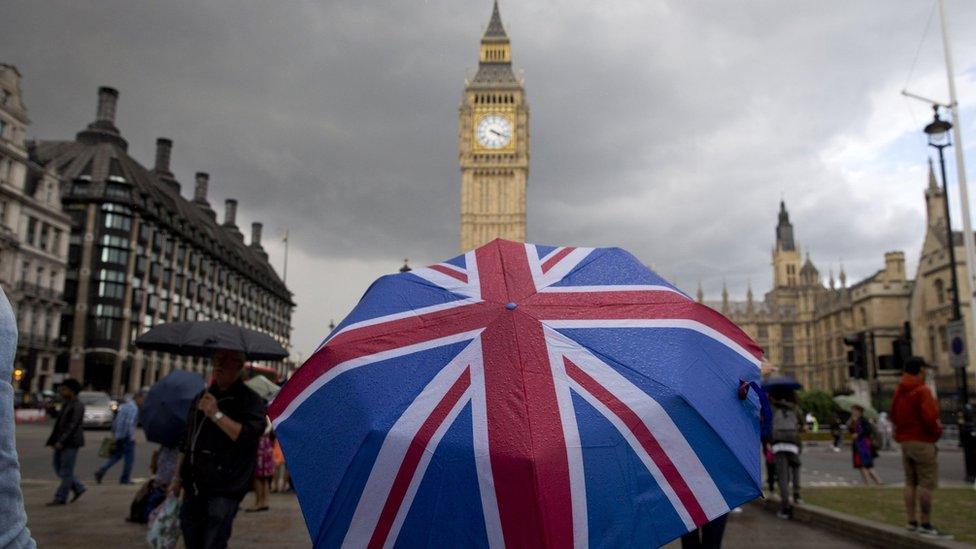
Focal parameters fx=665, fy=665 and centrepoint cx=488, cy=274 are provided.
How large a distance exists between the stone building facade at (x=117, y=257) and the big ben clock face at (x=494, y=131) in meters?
36.0

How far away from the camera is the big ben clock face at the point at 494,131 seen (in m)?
86.9

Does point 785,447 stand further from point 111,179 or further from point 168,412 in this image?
point 111,179

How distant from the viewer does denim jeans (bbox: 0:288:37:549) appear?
1618 mm

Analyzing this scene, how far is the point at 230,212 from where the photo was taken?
104000mm

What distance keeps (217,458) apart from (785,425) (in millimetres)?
8254

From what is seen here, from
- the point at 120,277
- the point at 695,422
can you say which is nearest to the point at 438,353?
the point at 695,422

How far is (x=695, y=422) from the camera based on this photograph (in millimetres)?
2383

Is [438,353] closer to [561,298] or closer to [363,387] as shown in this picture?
[363,387]

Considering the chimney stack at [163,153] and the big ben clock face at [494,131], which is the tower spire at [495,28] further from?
the chimney stack at [163,153]

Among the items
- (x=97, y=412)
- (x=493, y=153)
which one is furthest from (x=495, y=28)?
(x=97, y=412)

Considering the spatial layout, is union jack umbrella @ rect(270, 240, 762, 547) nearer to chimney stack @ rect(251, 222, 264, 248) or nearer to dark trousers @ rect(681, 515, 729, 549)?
dark trousers @ rect(681, 515, 729, 549)

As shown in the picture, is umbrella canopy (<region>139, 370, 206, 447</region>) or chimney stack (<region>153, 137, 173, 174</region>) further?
chimney stack (<region>153, 137, 173, 174</region>)

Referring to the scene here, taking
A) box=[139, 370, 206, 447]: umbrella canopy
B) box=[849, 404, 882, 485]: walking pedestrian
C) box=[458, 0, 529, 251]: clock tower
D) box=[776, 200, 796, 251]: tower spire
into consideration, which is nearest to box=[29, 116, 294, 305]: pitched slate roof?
box=[458, 0, 529, 251]: clock tower

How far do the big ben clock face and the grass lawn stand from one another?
254 feet
